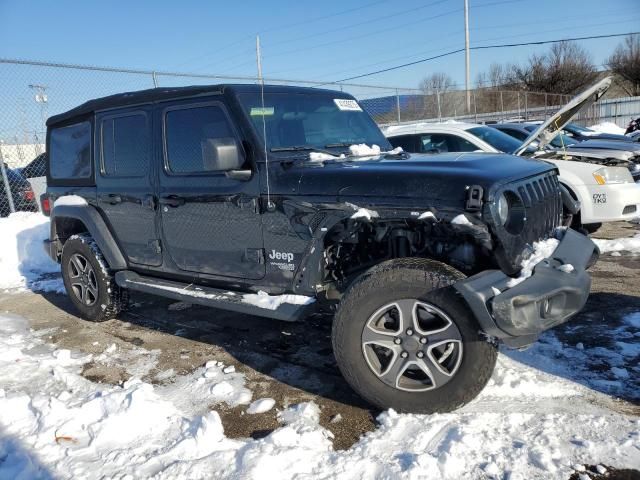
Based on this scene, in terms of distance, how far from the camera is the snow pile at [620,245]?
20.0 feet

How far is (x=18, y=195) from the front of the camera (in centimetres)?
955

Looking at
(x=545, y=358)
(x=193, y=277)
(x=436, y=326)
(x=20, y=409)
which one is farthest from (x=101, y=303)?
(x=545, y=358)

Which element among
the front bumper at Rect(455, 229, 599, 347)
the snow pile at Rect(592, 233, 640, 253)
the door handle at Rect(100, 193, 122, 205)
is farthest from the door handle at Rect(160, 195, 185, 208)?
the snow pile at Rect(592, 233, 640, 253)

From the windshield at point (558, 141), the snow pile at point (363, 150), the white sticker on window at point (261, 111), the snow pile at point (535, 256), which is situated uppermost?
the white sticker on window at point (261, 111)

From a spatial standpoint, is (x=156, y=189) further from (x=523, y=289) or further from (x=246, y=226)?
(x=523, y=289)

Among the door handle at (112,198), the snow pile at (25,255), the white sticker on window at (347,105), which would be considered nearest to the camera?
the white sticker on window at (347,105)

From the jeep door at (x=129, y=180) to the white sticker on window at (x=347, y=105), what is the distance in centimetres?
153

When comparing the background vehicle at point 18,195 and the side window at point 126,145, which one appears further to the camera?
the background vehicle at point 18,195

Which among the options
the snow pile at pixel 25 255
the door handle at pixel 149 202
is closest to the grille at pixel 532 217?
the door handle at pixel 149 202

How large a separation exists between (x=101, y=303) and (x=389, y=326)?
3092 mm

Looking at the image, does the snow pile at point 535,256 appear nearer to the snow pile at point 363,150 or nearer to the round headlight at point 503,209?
the round headlight at point 503,209

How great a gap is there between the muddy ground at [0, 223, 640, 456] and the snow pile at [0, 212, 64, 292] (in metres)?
1.10

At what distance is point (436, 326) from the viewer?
2811 millimetres

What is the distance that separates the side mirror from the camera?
325 cm
